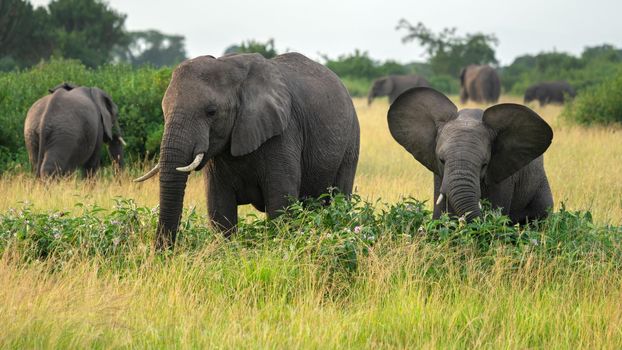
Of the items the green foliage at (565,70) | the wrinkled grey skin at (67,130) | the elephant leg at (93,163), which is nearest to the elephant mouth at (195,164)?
the wrinkled grey skin at (67,130)

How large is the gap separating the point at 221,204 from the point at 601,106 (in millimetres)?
14921

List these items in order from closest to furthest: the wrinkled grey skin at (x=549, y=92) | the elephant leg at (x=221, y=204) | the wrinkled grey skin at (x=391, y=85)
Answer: the elephant leg at (x=221, y=204) → the wrinkled grey skin at (x=549, y=92) → the wrinkled grey skin at (x=391, y=85)

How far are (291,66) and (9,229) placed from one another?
8.33 feet

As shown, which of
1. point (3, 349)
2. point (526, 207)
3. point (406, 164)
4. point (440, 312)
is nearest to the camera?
point (3, 349)

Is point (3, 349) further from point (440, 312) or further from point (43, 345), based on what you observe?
point (440, 312)

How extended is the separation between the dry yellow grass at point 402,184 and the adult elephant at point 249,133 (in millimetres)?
1061

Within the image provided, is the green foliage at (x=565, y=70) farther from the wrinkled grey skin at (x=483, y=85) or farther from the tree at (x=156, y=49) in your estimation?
the tree at (x=156, y=49)

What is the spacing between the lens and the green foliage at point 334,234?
6578mm

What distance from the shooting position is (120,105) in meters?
14.8

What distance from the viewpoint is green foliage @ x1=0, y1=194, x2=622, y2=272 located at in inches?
259

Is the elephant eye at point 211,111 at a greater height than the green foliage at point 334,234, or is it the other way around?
the elephant eye at point 211,111

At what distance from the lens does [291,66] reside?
8.02 m

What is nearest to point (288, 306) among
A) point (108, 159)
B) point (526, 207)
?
point (526, 207)

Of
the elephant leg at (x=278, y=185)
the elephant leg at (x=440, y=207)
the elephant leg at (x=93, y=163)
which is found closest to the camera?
the elephant leg at (x=440, y=207)
